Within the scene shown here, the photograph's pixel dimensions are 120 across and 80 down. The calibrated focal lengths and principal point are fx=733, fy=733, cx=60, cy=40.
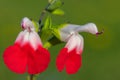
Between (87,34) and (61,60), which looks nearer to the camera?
(61,60)

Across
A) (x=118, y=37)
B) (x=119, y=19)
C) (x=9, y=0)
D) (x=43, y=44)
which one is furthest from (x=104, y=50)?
(x=43, y=44)

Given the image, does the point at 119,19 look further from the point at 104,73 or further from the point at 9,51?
the point at 9,51

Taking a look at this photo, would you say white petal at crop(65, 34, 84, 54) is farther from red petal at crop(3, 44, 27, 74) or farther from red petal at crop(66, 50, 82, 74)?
red petal at crop(3, 44, 27, 74)

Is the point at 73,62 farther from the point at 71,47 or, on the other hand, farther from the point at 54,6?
the point at 54,6

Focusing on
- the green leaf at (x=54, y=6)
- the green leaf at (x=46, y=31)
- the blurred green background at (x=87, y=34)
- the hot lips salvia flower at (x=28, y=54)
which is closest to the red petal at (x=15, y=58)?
the hot lips salvia flower at (x=28, y=54)

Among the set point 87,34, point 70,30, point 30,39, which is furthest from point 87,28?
point 87,34

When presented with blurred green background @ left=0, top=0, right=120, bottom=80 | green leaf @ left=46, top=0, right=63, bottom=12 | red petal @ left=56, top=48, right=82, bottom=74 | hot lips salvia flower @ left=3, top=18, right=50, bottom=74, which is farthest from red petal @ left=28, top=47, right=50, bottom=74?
blurred green background @ left=0, top=0, right=120, bottom=80

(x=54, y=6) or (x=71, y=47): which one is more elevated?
(x=54, y=6)
